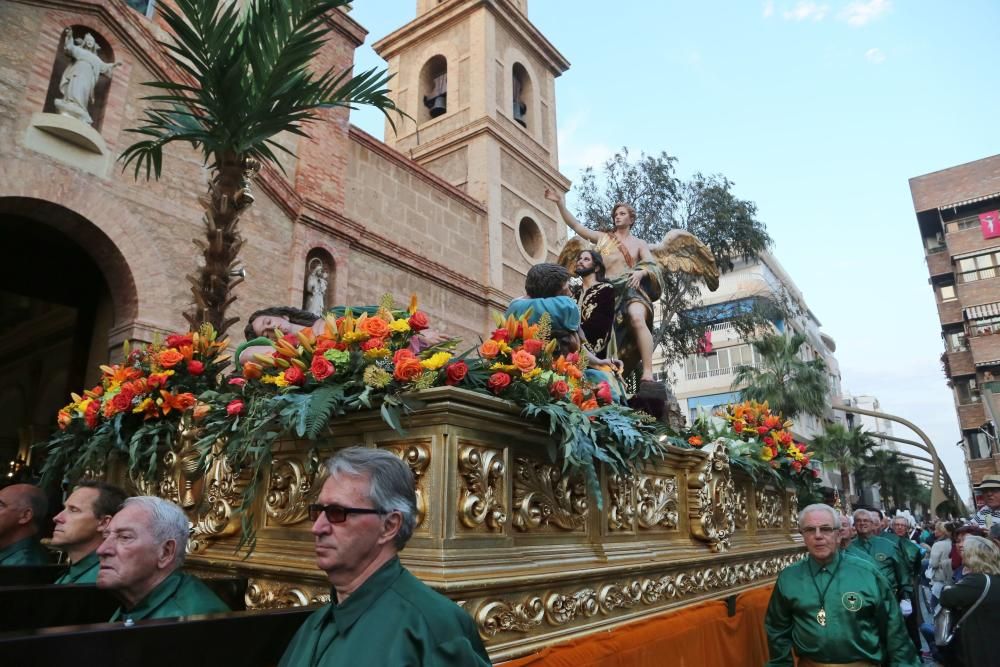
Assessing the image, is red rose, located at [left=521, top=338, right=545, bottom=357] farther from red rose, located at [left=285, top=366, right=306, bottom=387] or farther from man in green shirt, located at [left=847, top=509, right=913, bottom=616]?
man in green shirt, located at [left=847, top=509, right=913, bottom=616]

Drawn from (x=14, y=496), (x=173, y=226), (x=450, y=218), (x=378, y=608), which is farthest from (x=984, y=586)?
(x=450, y=218)

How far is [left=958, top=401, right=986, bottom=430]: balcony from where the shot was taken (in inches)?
1380

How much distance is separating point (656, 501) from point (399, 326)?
2.24 metres

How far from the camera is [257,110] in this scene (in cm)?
542

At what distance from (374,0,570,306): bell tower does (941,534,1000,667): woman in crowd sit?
1338 cm

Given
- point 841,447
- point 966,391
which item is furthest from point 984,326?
point 841,447

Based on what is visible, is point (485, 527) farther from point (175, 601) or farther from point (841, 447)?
point (841, 447)

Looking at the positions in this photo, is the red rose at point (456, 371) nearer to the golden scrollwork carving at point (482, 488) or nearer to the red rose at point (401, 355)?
the red rose at point (401, 355)

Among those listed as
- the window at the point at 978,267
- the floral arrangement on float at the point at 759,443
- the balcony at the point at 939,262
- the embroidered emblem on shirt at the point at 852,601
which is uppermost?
the balcony at the point at 939,262

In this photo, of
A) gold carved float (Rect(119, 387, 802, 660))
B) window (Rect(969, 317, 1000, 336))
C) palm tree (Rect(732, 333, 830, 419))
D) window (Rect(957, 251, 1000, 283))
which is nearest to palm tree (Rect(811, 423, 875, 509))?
palm tree (Rect(732, 333, 830, 419))

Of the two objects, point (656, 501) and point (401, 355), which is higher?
point (401, 355)

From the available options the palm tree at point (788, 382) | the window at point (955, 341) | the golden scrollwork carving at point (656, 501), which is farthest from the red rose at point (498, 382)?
the window at point (955, 341)

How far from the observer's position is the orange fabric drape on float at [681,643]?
2.92 meters

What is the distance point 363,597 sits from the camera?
168 cm
